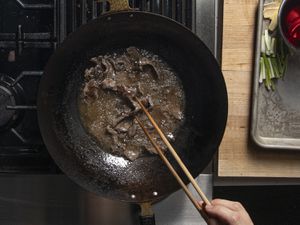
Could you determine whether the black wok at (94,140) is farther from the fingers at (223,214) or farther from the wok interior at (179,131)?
the fingers at (223,214)

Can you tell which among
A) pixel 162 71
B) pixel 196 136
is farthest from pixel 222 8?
pixel 196 136

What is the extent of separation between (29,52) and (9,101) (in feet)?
0.41

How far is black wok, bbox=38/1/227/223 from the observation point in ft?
3.14

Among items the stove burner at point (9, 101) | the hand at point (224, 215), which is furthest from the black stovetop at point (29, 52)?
the hand at point (224, 215)

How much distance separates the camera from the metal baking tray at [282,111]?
109 centimetres

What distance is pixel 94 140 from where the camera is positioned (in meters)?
1.05

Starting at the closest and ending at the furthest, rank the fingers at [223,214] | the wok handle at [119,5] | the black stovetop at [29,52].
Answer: the fingers at [223,214] → the wok handle at [119,5] → the black stovetop at [29,52]

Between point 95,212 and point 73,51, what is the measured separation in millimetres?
398

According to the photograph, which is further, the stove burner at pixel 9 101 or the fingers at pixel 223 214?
the stove burner at pixel 9 101

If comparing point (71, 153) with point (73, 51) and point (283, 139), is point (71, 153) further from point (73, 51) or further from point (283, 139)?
point (283, 139)

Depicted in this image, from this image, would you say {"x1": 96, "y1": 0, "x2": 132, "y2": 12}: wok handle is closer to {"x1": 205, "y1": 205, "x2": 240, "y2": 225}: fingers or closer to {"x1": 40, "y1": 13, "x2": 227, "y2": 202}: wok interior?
{"x1": 40, "y1": 13, "x2": 227, "y2": 202}: wok interior

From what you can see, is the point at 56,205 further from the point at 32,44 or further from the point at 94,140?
the point at 32,44

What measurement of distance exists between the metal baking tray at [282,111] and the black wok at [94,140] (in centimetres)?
16

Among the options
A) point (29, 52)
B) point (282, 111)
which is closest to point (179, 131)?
point (282, 111)
